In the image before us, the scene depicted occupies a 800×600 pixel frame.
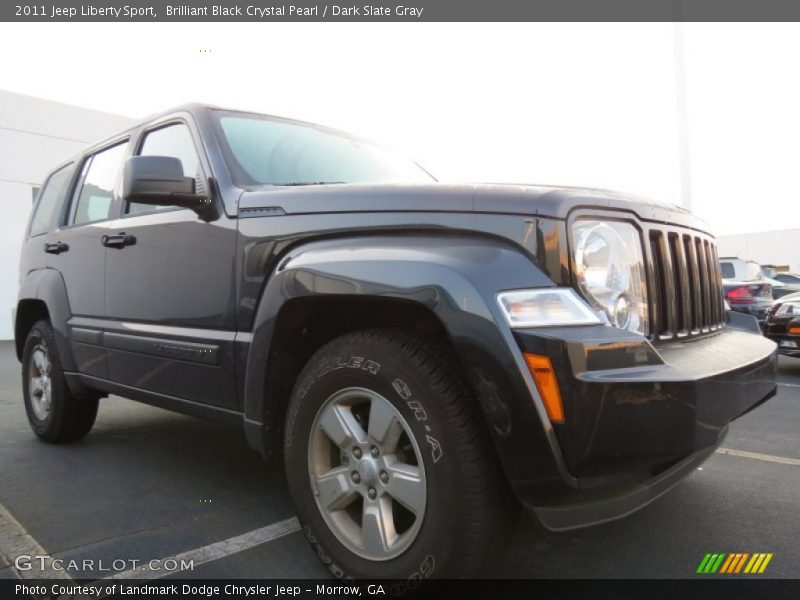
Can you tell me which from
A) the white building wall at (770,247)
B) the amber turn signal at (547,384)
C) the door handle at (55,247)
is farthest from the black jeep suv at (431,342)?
the white building wall at (770,247)

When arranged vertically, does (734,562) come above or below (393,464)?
below

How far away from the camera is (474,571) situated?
1.84 meters

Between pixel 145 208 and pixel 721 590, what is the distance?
304 centimetres

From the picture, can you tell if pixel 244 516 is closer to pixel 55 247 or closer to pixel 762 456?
pixel 55 247

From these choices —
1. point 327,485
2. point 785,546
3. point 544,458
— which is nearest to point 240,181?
point 327,485

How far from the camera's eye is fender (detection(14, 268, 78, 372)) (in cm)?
376

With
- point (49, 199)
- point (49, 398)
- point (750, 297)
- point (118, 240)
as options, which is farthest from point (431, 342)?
point (750, 297)

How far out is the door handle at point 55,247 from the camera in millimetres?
3875

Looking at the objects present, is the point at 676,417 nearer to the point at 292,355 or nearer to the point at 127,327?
the point at 292,355

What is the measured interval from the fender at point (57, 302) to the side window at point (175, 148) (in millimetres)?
834

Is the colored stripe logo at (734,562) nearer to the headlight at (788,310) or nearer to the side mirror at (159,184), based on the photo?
the side mirror at (159,184)

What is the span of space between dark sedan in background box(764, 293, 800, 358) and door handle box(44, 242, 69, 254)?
273 inches

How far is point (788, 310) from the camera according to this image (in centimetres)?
694

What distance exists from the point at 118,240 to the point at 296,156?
3.49 feet
